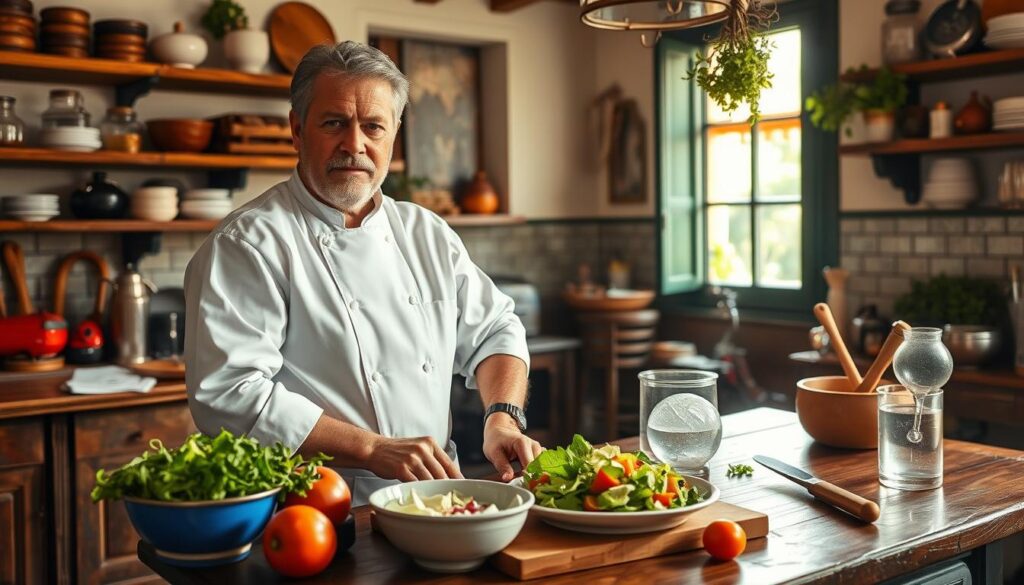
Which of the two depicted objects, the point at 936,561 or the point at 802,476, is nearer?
the point at 936,561

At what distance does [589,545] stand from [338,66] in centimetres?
127

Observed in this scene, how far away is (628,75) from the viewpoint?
5832 millimetres

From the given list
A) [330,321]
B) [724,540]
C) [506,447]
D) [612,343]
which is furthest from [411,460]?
[612,343]

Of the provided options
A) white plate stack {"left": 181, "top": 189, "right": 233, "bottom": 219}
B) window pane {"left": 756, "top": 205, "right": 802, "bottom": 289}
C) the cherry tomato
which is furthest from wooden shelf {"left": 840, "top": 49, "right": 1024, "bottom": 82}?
the cherry tomato

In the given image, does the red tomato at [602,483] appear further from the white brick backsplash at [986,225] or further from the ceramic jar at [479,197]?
the ceramic jar at [479,197]

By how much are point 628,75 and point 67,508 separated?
381cm

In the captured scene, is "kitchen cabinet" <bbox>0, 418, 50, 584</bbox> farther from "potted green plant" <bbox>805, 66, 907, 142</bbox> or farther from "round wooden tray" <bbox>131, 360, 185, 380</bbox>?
"potted green plant" <bbox>805, 66, 907, 142</bbox>

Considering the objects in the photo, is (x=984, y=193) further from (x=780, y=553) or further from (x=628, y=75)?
(x=780, y=553)

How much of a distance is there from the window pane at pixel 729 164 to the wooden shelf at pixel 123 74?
237cm

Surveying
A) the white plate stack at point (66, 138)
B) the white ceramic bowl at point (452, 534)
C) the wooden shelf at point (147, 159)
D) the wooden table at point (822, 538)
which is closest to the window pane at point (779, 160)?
the wooden shelf at point (147, 159)

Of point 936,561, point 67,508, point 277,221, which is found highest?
point 277,221

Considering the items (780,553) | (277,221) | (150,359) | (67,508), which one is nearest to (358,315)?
Result: (277,221)

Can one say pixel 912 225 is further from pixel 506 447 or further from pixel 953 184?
pixel 506 447

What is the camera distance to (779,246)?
16.9ft
